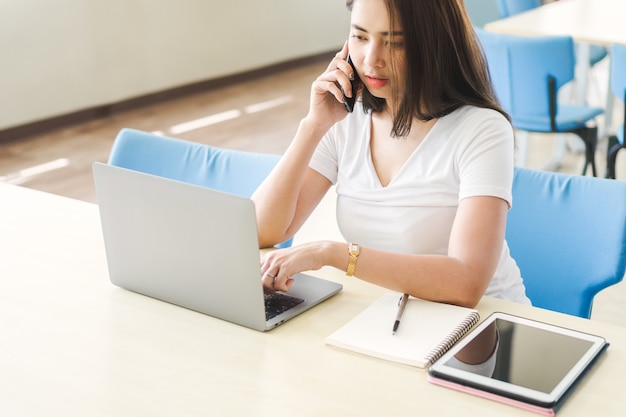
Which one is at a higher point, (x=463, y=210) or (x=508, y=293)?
(x=463, y=210)

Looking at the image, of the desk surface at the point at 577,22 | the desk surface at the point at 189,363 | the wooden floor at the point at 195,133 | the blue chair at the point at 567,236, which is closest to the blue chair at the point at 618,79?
the desk surface at the point at 577,22

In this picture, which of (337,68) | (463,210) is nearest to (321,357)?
(463,210)

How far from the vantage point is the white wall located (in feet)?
17.3

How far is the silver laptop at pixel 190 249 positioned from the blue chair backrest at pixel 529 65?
87.7 inches

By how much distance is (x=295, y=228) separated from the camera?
1.98 m

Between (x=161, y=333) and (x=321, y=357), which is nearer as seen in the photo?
(x=321, y=357)

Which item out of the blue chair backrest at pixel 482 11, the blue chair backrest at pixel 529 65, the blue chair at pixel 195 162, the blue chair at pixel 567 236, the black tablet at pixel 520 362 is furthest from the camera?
the blue chair backrest at pixel 482 11

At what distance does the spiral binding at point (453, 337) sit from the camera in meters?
1.38

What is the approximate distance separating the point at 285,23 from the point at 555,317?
A: 5943mm

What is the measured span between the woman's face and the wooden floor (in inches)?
112

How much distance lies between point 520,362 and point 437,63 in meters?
0.64

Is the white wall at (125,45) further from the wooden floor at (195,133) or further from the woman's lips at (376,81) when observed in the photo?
the woman's lips at (376,81)

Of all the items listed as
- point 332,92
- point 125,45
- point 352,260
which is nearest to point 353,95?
point 332,92

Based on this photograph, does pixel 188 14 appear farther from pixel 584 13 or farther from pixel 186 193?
pixel 186 193
